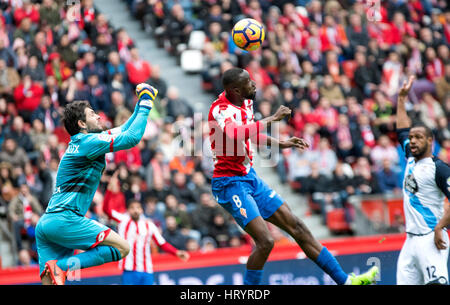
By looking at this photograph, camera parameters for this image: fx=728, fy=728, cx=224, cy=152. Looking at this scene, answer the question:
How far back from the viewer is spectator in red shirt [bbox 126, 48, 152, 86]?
16.5 meters

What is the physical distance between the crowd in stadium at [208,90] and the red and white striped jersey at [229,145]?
2.54m

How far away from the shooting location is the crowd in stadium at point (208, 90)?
45.3 ft

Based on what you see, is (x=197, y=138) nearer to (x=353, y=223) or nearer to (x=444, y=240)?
(x=353, y=223)

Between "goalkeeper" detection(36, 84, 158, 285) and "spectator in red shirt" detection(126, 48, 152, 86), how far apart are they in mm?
8801

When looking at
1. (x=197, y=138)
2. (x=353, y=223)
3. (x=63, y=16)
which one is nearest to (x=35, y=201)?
(x=197, y=138)

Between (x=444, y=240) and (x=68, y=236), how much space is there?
160 inches

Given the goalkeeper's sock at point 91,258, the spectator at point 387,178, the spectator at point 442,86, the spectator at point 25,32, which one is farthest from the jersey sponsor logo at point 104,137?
the spectator at point 442,86

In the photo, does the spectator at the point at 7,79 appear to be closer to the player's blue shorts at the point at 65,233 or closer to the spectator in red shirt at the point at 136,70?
the spectator in red shirt at the point at 136,70

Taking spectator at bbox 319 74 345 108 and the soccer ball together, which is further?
spectator at bbox 319 74 345 108

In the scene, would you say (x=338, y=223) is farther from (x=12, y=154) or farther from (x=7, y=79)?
(x=7, y=79)

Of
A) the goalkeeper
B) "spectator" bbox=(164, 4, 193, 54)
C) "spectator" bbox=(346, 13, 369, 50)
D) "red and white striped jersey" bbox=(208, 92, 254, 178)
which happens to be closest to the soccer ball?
"red and white striped jersey" bbox=(208, 92, 254, 178)

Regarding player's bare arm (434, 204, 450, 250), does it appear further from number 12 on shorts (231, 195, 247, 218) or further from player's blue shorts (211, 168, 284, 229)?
number 12 on shorts (231, 195, 247, 218)

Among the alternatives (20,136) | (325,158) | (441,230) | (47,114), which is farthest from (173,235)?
(441,230)

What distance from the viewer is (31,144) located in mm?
14055
